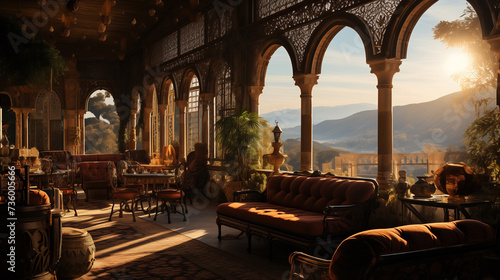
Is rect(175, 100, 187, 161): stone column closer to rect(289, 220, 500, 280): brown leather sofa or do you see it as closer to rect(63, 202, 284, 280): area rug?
rect(63, 202, 284, 280): area rug

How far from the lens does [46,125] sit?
17.8m

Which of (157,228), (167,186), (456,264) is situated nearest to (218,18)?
(167,186)

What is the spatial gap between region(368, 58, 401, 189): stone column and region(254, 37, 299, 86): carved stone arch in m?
2.02

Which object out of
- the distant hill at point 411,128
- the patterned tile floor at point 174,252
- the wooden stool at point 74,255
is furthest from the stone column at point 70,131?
the wooden stool at point 74,255

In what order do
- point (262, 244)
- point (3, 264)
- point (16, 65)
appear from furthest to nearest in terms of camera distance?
point (16, 65)
point (262, 244)
point (3, 264)

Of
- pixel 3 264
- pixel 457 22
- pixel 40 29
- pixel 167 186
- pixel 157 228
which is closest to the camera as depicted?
pixel 3 264

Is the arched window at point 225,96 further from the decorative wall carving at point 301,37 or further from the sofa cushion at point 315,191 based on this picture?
the sofa cushion at point 315,191

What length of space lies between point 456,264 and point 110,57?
17.3 meters

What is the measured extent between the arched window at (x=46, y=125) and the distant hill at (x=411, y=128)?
9654 mm

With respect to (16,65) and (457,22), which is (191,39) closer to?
(16,65)

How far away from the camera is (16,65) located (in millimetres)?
9203

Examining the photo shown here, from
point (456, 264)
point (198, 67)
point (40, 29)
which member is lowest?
point (456, 264)

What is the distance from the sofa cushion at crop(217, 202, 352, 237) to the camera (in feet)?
15.2

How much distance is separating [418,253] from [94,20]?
14182mm
